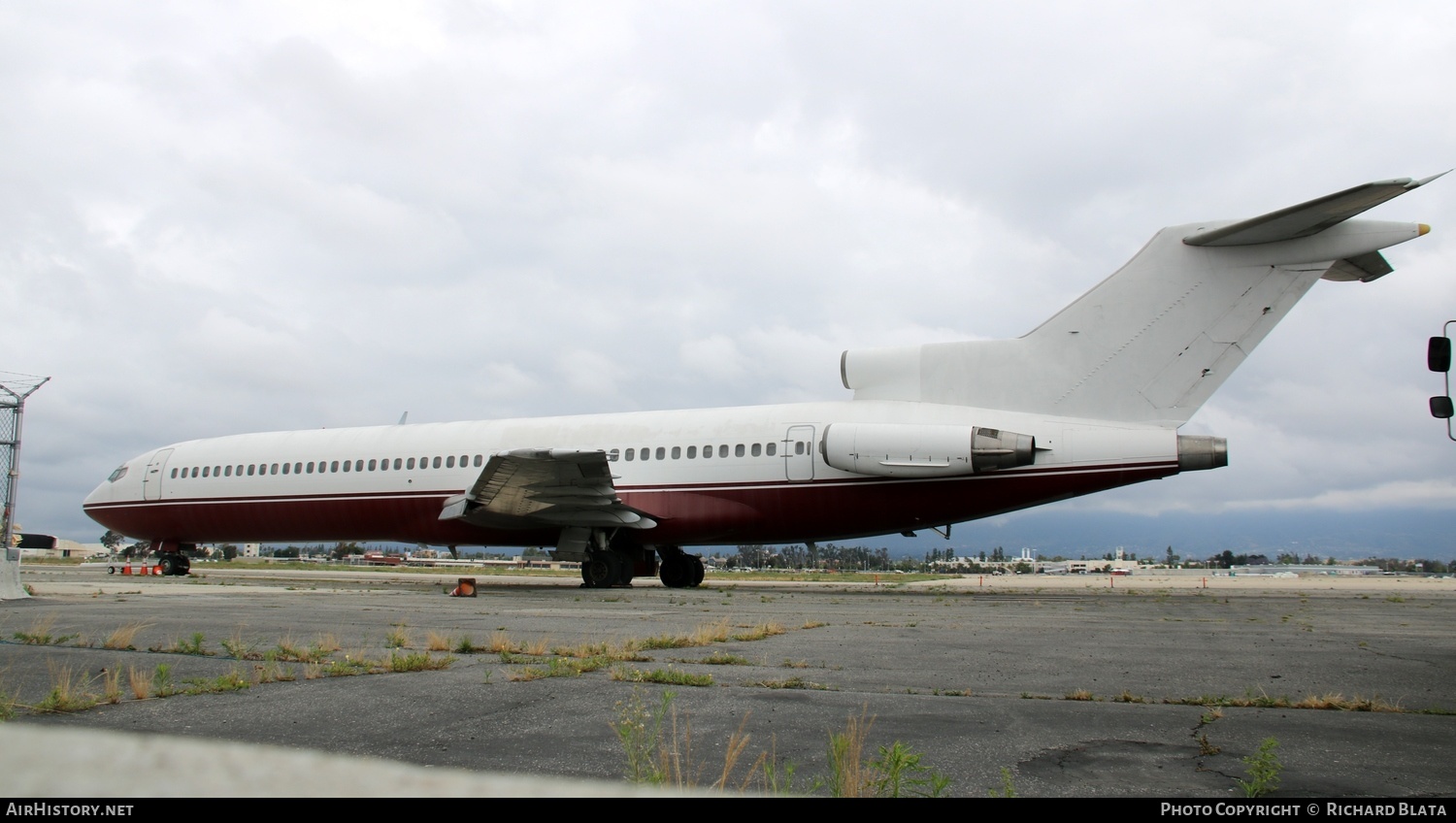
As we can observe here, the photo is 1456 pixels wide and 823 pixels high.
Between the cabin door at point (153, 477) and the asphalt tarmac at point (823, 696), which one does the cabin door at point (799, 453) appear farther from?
the cabin door at point (153, 477)

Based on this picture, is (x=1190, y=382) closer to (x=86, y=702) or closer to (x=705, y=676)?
(x=705, y=676)

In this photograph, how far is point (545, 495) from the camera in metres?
20.6

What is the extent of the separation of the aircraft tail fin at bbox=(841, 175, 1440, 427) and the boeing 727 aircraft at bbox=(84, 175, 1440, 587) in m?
0.03

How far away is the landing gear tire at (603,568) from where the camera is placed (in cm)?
2184

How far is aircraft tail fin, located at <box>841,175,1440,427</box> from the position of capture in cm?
1603

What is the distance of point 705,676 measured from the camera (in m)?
6.96

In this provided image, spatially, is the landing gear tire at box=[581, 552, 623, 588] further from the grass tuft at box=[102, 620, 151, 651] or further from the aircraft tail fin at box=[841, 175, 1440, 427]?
the grass tuft at box=[102, 620, 151, 651]

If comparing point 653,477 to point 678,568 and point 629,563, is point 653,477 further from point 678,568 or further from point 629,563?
point 678,568

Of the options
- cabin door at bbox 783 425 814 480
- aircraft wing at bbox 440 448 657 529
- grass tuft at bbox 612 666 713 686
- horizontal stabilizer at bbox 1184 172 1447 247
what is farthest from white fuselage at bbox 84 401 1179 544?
grass tuft at bbox 612 666 713 686

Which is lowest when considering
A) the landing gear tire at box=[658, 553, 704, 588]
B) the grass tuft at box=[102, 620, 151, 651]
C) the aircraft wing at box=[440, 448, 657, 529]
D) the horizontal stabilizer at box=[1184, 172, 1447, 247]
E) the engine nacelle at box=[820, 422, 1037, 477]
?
the landing gear tire at box=[658, 553, 704, 588]

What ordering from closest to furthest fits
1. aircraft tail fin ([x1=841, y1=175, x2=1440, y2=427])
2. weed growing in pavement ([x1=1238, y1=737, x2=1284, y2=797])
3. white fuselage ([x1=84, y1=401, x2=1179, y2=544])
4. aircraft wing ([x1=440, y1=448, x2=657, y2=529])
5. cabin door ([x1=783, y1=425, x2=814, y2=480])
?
weed growing in pavement ([x1=1238, y1=737, x2=1284, y2=797]) < aircraft tail fin ([x1=841, y1=175, x2=1440, y2=427]) < white fuselage ([x1=84, y1=401, x2=1179, y2=544]) < aircraft wing ([x1=440, y1=448, x2=657, y2=529]) < cabin door ([x1=783, y1=425, x2=814, y2=480])

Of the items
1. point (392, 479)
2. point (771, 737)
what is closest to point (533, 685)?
point (771, 737)

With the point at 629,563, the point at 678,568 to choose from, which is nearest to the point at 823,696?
the point at 629,563
